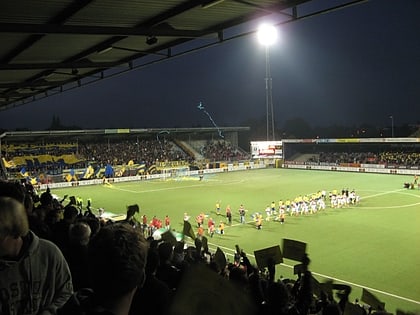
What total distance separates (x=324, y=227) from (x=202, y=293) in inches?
995

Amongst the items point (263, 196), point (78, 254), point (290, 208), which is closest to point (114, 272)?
point (78, 254)

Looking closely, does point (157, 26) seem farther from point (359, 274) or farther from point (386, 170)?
point (386, 170)

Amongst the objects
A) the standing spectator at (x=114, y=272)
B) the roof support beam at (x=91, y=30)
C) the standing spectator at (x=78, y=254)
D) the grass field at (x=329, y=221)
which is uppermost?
the roof support beam at (x=91, y=30)

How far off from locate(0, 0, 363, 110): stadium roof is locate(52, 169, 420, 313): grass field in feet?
33.0

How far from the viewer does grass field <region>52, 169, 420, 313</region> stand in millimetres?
Answer: 16781

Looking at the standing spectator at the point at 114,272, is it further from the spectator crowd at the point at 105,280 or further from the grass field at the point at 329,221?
the grass field at the point at 329,221

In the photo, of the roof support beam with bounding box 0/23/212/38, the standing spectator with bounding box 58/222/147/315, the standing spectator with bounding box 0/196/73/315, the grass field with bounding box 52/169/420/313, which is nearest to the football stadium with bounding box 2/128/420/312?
the grass field with bounding box 52/169/420/313

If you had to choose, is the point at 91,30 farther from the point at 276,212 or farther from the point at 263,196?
the point at 263,196

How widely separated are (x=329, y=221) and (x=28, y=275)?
26.3m

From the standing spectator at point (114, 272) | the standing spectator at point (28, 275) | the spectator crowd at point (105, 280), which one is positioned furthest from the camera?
the standing spectator at point (28, 275)

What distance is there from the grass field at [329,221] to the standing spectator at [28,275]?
1288 cm

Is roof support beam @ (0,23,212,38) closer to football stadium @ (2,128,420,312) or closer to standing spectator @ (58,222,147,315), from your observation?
football stadium @ (2,128,420,312)

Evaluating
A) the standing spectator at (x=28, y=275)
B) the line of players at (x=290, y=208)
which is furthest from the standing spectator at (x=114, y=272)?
the line of players at (x=290, y=208)

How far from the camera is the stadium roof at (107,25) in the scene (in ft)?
27.9
